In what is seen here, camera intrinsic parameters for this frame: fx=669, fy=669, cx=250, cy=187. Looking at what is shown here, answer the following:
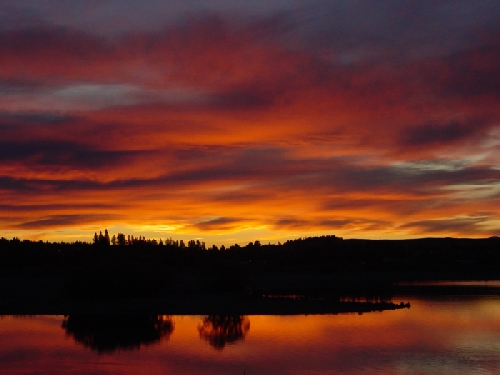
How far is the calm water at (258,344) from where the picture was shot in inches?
1098

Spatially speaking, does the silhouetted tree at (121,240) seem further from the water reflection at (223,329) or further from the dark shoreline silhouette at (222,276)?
the water reflection at (223,329)

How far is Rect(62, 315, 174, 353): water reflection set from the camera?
3534 centimetres

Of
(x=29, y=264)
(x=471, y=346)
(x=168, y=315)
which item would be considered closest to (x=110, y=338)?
(x=168, y=315)

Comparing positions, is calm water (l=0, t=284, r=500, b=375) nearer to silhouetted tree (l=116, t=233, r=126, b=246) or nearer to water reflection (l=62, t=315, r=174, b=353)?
water reflection (l=62, t=315, r=174, b=353)

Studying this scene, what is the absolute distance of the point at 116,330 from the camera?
4069cm

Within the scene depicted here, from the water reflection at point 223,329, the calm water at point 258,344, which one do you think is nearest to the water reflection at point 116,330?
the calm water at point 258,344

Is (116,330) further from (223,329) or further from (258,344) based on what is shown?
(258,344)

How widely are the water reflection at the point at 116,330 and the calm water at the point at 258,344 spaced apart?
0.20 feet

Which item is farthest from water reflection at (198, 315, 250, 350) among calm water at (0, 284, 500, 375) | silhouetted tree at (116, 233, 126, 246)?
silhouetted tree at (116, 233, 126, 246)

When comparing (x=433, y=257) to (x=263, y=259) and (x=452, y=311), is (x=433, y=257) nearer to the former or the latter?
(x=263, y=259)

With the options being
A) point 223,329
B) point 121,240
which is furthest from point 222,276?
point 121,240

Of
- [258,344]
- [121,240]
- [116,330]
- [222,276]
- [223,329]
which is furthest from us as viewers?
[121,240]

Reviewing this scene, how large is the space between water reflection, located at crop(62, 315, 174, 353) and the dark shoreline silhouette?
4736 mm

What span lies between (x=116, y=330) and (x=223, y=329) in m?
6.51
